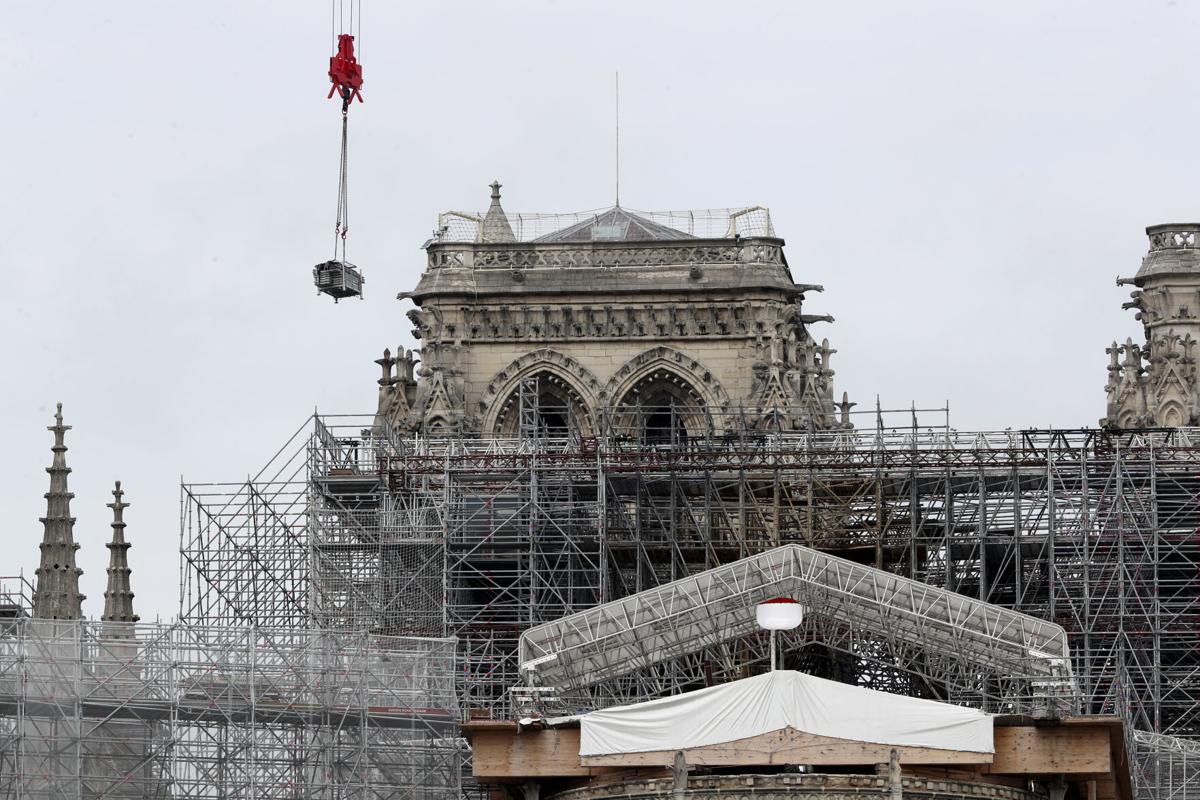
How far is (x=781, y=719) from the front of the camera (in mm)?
83375

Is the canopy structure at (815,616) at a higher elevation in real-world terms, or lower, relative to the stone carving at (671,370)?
lower

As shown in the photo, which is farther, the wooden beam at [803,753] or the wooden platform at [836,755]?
the wooden platform at [836,755]

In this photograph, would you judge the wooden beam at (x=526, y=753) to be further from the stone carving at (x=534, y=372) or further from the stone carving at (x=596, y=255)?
the stone carving at (x=596, y=255)

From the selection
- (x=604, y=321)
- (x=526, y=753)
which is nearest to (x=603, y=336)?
(x=604, y=321)

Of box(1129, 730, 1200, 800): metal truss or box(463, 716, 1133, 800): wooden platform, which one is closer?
box(463, 716, 1133, 800): wooden platform

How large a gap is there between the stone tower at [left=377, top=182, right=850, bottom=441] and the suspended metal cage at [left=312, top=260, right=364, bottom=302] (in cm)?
486

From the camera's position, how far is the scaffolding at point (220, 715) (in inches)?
3511

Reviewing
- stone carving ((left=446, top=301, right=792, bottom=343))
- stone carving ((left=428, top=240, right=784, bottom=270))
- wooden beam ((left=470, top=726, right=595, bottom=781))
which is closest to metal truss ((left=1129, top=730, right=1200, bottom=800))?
wooden beam ((left=470, top=726, right=595, bottom=781))

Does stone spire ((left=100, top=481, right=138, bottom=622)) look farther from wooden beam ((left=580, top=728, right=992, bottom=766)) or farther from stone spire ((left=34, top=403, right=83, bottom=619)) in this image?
wooden beam ((left=580, top=728, right=992, bottom=766))

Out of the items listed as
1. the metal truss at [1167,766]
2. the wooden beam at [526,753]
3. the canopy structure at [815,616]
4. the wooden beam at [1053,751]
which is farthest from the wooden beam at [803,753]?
the metal truss at [1167,766]

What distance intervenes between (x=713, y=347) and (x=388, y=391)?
8.60 m

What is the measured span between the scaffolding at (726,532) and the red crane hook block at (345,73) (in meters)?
9.34

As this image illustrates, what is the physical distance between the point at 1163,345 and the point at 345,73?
72.7 feet

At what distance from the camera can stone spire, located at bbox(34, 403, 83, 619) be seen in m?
106
